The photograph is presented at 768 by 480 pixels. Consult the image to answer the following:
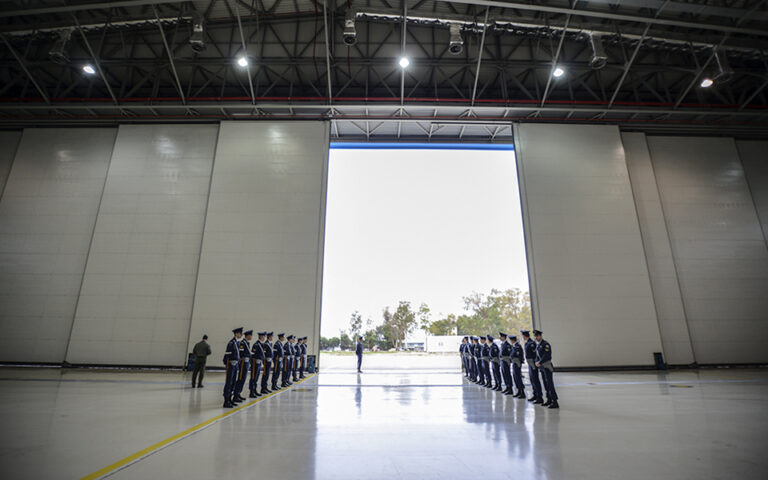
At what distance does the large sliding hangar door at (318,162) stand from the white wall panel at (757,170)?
0.41ft

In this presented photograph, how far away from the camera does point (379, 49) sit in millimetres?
16406

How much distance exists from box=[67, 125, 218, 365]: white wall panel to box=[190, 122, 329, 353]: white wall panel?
1.02 m

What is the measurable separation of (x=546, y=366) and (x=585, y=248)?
10758mm

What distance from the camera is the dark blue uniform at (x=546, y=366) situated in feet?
22.8

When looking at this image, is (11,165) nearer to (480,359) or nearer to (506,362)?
(480,359)

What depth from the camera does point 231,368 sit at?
6.92 metres

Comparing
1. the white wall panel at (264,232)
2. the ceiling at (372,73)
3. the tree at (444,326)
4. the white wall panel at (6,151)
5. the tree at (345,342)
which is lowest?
the tree at (345,342)

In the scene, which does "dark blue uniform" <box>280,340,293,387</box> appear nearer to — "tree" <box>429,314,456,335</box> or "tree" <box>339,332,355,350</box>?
"tree" <box>339,332,355,350</box>

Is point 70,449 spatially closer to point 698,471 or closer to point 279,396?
point 279,396

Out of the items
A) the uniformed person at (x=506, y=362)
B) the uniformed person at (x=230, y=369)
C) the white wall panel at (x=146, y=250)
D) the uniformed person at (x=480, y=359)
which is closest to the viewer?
the uniformed person at (x=230, y=369)

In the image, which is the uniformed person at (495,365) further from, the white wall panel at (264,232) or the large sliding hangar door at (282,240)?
the white wall panel at (264,232)

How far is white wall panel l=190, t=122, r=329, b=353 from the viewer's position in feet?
47.6

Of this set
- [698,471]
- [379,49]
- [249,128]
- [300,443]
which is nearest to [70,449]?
[300,443]

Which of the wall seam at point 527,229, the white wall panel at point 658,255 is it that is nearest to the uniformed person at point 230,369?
the wall seam at point 527,229
